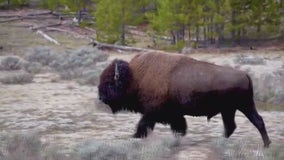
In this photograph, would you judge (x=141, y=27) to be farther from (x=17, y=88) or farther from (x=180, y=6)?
(x=17, y=88)

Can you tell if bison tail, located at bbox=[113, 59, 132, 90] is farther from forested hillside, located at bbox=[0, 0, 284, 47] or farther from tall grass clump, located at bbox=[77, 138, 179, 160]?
forested hillside, located at bbox=[0, 0, 284, 47]

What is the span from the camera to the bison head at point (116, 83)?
33.5 ft

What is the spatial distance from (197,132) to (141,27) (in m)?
26.4

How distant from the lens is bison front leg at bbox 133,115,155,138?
10.1 meters

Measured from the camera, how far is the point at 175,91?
9953 millimetres

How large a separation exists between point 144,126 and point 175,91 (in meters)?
0.76

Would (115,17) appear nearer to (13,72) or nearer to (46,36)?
(46,36)

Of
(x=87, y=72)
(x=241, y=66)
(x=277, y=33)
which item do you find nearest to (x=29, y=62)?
(x=87, y=72)

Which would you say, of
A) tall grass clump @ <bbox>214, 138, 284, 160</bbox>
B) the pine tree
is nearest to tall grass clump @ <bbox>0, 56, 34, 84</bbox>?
the pine tree

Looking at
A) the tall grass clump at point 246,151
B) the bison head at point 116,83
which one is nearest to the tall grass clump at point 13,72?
the bison head at point 116,83

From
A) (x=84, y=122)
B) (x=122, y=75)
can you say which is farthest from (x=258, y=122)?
(x=84, y=122)

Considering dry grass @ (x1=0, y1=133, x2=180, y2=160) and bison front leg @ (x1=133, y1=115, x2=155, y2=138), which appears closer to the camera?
dry grass @ (x1=0, y1=133, x2=180, y2=160)

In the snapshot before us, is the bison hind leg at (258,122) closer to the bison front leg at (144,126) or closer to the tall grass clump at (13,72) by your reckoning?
the bison front leg at (144,126)

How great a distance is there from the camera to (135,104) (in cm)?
1033
